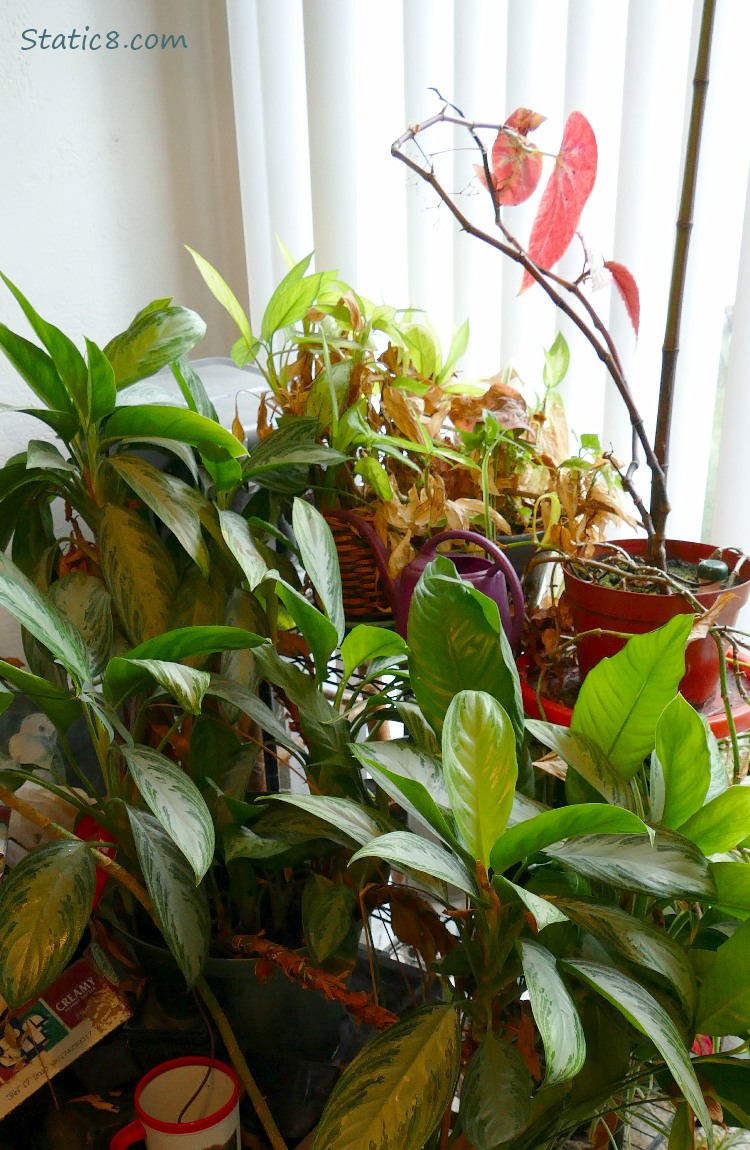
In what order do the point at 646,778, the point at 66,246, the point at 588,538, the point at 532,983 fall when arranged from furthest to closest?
the point at 66,246 → the point at 588,538 → the point at 646,778 → the point at 532,983

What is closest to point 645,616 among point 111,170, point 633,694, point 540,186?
point 633,694

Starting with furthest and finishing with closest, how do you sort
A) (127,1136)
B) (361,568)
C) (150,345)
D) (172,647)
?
(361,568)
(150,345)
(127,1136)
(172,647)

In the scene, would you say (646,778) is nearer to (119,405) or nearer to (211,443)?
(211,443)

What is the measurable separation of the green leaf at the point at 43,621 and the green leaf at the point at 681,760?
0.44 m

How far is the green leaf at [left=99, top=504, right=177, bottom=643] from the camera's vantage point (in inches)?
35.4

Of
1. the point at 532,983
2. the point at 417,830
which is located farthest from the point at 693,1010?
the point at 417,830

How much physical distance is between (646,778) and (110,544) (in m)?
0.54

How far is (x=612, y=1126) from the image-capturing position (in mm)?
783

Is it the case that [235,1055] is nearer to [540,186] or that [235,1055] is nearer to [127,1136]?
[127,1136]

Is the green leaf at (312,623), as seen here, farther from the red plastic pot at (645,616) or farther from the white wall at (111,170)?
the white wall at (111,170)

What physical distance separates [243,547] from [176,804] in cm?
29

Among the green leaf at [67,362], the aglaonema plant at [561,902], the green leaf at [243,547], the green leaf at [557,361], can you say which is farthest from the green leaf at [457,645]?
the green leaf at [557,361]

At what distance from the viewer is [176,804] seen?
68cm

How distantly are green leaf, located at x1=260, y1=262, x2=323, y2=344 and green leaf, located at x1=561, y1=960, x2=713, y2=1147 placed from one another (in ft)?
2.83
